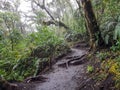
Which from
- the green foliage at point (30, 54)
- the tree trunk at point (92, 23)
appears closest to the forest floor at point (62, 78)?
the green foliage at point (30, 54)

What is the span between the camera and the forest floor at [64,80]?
6479 millimetres

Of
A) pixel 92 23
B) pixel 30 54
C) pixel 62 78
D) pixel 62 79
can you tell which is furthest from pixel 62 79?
pixel 30 54

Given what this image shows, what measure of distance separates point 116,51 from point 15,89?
13.6 feet

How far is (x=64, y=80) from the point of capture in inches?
307

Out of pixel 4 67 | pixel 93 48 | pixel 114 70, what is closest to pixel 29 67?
pixel 4 67

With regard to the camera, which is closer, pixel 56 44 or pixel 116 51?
pixel 116 51

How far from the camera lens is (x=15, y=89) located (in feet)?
21.4

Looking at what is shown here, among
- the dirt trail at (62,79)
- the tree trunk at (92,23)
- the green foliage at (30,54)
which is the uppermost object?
the tree trunk at (92,23)

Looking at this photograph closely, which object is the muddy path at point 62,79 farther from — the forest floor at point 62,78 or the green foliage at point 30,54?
the green foliage at point 30,54

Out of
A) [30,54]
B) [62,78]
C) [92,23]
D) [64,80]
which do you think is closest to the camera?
[64,80]

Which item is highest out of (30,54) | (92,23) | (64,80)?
(92,23)

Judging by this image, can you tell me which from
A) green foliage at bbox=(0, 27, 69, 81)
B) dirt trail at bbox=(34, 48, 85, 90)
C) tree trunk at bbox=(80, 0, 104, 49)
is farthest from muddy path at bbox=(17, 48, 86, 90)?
tree trunk at bbox=(80, 0, 104, 49)

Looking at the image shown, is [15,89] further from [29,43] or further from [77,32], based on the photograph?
[77,32]

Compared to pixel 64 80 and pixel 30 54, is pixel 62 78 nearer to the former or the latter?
pixel 64 80
